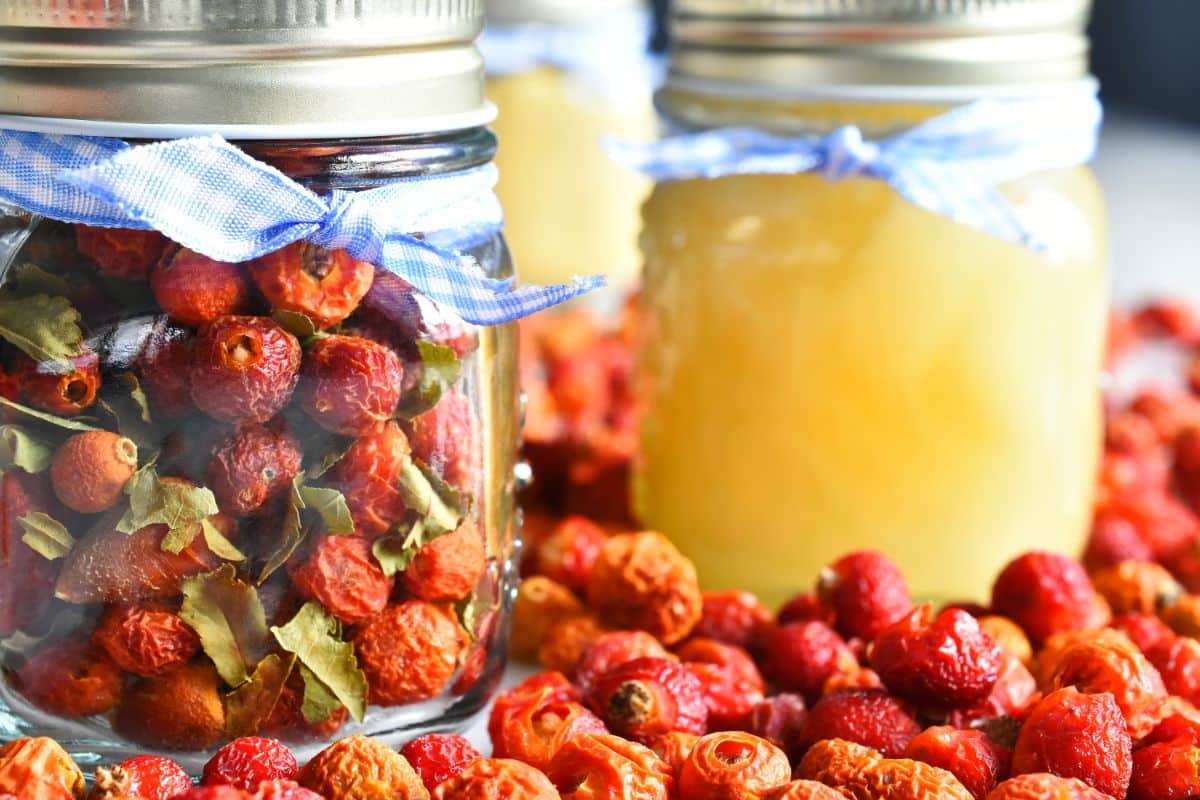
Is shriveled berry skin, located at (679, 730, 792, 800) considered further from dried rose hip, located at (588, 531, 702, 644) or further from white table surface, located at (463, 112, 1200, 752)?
white table surface, located at (463, 112, 1200, 752)

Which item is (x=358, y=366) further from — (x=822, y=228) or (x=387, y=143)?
(x=822, y=228)

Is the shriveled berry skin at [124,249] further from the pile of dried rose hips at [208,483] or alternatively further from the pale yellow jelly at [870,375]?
the pale yellow jelly at [870,375]

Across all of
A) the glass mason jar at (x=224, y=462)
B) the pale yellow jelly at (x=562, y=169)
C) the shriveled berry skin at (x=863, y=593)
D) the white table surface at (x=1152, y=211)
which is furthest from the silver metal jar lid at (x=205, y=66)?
the white table surface at (x=1152, y=211)

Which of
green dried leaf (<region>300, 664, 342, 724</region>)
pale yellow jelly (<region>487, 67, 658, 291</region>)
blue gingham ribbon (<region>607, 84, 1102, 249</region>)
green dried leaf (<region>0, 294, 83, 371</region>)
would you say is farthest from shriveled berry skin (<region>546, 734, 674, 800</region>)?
pale yellow jelly (<region>487, 67, 658, 291</region>)

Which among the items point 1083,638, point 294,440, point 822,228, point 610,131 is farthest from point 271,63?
point 610,131

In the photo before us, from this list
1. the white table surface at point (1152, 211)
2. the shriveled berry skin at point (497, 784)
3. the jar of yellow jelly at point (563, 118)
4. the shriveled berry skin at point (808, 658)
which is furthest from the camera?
the white table surface at point (1152, 211)
